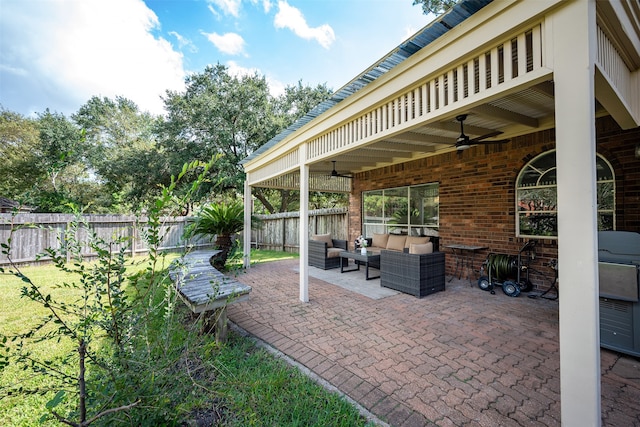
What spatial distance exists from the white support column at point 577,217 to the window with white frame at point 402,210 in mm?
4903

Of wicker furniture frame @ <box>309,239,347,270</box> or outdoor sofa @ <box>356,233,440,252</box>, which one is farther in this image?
wicker furniture frame @ <box>309,239,347,270</box>

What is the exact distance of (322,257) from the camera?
7.10 meters

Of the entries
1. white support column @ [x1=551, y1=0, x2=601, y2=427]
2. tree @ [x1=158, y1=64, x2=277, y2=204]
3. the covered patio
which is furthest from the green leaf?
tree @ [x1=158, y1=64, x2=277, y2=204]

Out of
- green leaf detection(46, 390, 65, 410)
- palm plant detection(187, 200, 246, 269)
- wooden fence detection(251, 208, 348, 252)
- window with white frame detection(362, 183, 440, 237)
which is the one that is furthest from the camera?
wooden fence detection(251, 208, 348, 252)

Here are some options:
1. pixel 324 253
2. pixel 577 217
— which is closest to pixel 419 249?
pixel 324 253

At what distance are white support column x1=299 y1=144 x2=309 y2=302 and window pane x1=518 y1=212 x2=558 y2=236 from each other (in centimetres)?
407

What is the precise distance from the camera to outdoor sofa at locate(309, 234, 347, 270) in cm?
707

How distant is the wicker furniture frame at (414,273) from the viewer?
4605 millimetres

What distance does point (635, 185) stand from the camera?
375 centimetres

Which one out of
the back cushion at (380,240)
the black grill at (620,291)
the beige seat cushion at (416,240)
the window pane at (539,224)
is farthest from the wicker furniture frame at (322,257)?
the black grill at (620,291)

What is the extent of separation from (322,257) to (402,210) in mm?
2561

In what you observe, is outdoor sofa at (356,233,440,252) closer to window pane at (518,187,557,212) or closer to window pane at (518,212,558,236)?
window pane at (518,212,558,236)

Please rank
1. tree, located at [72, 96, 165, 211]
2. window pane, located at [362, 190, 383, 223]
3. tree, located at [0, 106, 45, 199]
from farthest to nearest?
tree, located at [0, 106, 45, 199]
tree, located at [72, 96, 165, 211]
window pane, located at [362, 190, 383, 223]

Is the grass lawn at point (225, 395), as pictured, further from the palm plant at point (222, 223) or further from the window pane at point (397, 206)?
the window pane at point (397, 206)
